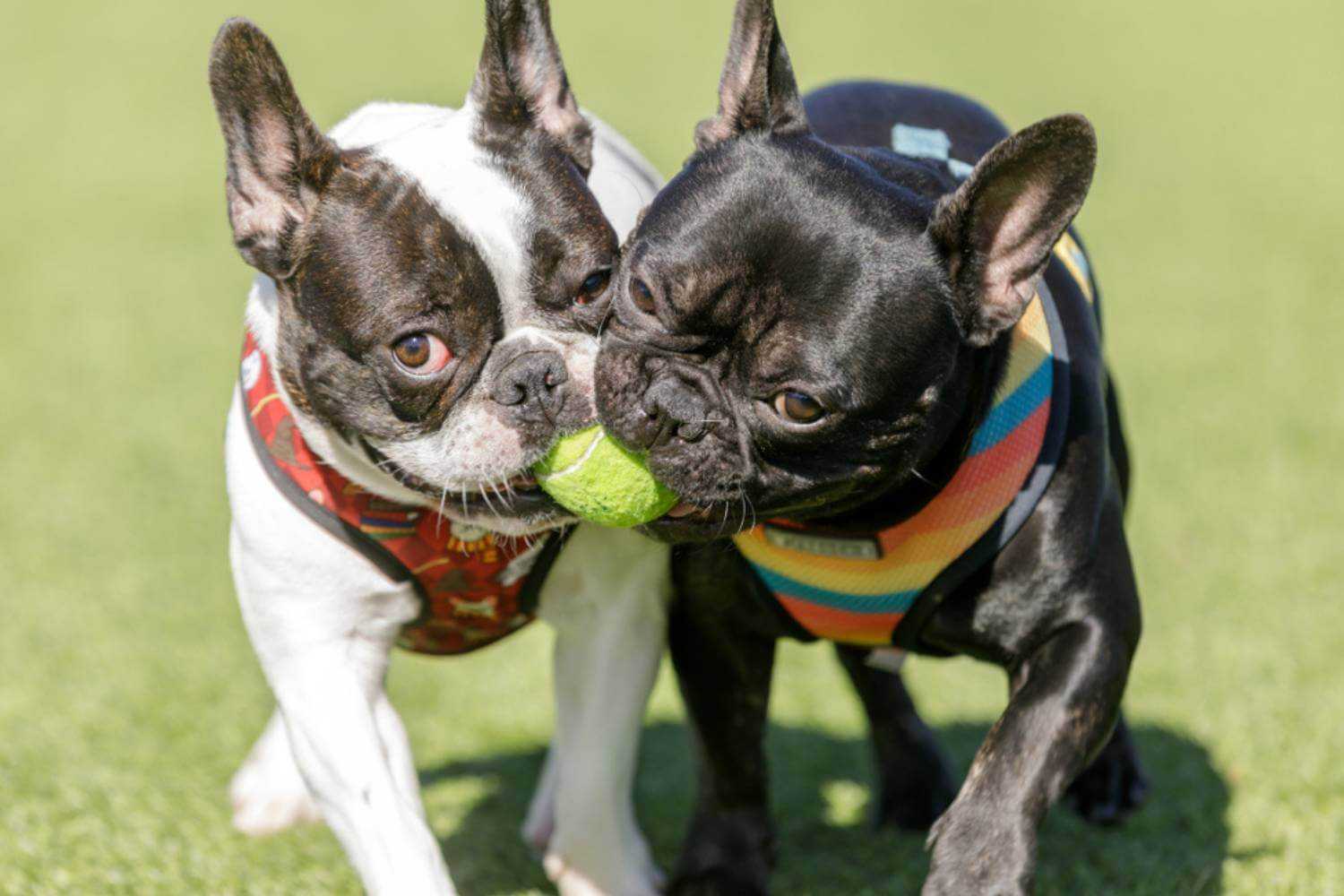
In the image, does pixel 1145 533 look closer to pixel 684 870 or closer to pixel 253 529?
pixel 684 870

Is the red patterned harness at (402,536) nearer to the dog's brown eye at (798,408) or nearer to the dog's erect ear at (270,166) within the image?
the dog's erect ear at (270,166)

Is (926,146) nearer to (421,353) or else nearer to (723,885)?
(421,353)

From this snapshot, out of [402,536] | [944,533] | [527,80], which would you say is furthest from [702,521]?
[527,80]

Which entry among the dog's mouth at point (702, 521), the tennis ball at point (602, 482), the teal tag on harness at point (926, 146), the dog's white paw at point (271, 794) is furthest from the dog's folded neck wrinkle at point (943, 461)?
the dog's white paw at point (271, 794)

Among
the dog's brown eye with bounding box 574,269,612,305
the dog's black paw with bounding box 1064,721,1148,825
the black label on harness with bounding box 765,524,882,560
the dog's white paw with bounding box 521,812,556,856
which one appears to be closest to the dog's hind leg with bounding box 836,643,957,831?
the dog's black paw with bounding box 1064,721,1148,825

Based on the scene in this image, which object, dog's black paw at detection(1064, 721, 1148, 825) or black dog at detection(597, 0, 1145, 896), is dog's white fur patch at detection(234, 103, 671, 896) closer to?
black dog at detection(597, 0, 1145, 896)

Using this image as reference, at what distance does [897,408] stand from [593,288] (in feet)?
2.56

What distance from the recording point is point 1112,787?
16.4ft

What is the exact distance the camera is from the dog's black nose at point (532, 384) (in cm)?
363

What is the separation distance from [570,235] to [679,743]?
8.42 ft

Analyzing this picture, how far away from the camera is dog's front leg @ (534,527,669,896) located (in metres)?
4.14

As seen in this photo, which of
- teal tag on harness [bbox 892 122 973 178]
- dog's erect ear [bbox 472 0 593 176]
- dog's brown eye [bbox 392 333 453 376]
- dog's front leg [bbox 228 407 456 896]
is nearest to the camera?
dog's brown eye [bbox 392 333 453 376]

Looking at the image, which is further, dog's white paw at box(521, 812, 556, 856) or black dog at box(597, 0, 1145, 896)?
→ dog's white paw at box(521, 812, 556, 856)

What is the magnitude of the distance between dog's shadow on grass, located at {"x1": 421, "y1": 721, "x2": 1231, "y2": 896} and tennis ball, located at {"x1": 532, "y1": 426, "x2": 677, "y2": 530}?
1.43 metres
